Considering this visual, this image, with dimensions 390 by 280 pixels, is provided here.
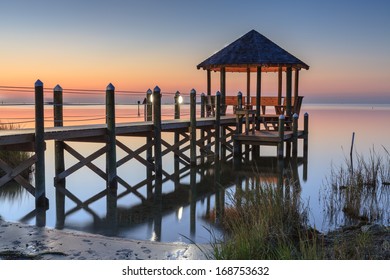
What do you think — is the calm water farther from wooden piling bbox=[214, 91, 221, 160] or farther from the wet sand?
the wet sand

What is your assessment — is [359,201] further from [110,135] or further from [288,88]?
[288,88]

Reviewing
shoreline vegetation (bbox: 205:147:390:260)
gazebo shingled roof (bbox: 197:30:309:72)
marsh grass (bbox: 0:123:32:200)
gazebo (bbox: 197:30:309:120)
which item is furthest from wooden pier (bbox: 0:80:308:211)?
shoreline vegetation (bbox: 205:147:390:260)

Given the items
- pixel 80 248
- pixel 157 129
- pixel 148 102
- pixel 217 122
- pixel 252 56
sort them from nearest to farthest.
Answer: pixel 80 248 → pixel 157 129 → pixel 148 102 → pixel 217 122 → pixel 252 56

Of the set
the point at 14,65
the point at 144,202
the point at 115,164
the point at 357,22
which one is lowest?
the point at 144,202

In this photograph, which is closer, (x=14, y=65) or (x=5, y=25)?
(x=5, y=25)

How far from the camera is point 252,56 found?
16938mm

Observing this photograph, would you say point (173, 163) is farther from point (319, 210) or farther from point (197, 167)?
point (319, 210)

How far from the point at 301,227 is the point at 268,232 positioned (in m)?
1.15

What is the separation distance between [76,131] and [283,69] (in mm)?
11443

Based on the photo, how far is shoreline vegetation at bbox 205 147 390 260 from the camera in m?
4.72

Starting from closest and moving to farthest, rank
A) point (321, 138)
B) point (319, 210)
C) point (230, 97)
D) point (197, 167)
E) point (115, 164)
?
point (319, 210) → point (115, 164) → point (197, 167) → point (230, 97) → point (321, 138)

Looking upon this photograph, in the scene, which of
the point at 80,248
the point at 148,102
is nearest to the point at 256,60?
the point at 148,102

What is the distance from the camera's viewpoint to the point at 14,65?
11.1 metres
